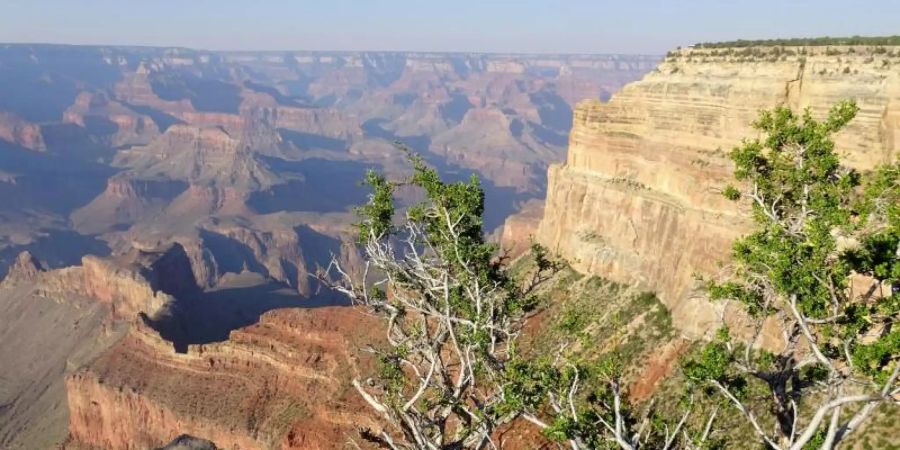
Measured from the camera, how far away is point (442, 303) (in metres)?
26.6

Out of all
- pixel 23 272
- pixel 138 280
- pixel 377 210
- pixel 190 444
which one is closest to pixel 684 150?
pixel 377 210

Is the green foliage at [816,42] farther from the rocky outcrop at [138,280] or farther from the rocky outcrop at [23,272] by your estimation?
the rocky outcrop at [23,272]

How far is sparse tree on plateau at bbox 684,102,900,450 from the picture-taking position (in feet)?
56.2

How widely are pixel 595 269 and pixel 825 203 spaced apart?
4198 centimetres

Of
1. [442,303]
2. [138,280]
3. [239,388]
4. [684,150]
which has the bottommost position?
[138,280]

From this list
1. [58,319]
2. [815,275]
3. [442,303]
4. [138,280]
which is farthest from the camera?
[58,319]

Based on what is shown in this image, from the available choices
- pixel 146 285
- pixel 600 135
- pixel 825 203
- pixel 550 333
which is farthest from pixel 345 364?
pixel 146 285

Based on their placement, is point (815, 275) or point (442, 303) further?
point (442, 303)

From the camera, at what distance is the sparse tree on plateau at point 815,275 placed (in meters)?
17.1

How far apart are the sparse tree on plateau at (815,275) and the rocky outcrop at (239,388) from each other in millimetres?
38127

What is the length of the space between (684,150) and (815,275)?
37.1 meters

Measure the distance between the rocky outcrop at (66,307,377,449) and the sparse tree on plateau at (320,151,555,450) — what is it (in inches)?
1176

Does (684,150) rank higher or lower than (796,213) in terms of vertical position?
lower

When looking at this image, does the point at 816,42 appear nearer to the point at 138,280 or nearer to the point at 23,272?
the point at 138,280
